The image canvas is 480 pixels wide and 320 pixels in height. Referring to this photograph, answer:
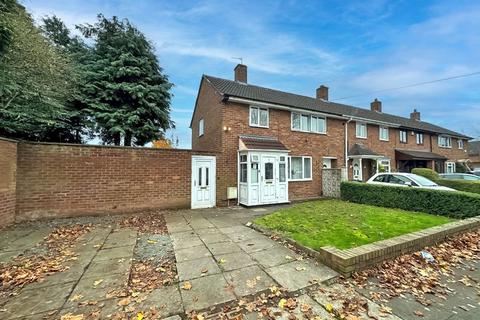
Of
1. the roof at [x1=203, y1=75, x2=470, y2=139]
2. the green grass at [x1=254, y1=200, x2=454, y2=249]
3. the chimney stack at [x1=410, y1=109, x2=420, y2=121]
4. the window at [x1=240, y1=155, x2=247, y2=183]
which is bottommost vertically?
the green grass at [x1=254, y1=200, x2=454, y2=249]

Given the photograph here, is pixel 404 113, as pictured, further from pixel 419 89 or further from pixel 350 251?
pixel 350 251

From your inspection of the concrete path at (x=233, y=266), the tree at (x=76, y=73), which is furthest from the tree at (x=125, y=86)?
the concrete path at (x=233, y=266)

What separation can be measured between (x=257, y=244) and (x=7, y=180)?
8.43 m

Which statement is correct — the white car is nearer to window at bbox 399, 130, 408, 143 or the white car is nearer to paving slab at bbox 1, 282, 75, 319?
window at bbox 399, 130, 408, 143

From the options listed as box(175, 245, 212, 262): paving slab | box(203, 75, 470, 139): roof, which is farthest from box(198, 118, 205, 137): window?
box(175, 245, 212, 262): paving slab

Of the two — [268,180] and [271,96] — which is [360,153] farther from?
[268,180]

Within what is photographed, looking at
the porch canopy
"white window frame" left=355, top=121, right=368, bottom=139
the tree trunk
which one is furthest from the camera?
"white window frame" left=355, top=121, right=368, bottom=139

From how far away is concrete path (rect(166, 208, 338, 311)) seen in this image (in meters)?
3.35

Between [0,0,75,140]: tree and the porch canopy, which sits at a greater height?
[0,0,75,140]: tree

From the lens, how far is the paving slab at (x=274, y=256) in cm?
438

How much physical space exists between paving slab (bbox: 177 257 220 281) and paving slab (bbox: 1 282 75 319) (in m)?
1.70

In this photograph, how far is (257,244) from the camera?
5.49m

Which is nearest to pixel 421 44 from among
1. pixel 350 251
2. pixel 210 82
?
pixel 210 82

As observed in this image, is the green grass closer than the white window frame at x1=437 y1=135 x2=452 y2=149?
Yes
